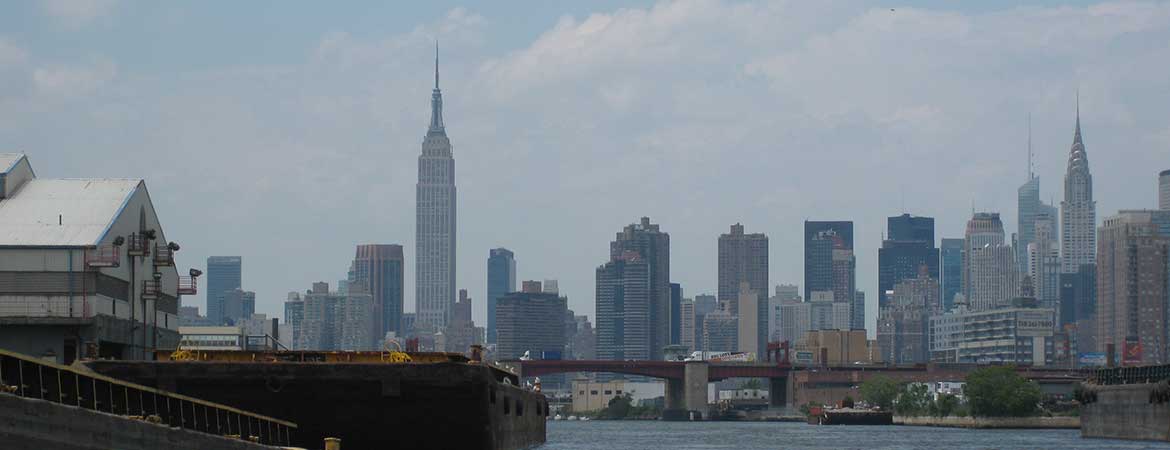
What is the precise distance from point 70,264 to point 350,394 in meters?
17.1

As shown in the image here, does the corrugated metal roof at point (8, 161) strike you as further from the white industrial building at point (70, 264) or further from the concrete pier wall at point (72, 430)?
the concrete pier wall at point (72, 430)

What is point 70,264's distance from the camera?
76.5m

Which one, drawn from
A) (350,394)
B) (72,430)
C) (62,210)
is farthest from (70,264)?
(72,430)

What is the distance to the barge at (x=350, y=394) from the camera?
65438 mm

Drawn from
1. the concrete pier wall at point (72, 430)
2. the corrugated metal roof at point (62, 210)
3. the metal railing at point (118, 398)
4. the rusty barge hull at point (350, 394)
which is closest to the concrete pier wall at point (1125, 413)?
the rusty barge hull at point (350, 394)

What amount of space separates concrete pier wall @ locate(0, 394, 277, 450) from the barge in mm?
17605

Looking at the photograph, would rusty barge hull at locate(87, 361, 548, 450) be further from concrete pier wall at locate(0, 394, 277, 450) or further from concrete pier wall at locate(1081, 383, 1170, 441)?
concrete pier wall at locate(1081, 383, 1170, 441)

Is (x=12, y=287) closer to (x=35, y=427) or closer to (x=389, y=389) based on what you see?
(x=389, y=389)

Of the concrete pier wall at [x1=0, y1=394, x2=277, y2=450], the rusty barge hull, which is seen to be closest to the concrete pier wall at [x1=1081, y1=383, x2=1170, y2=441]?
the rusty barge hull

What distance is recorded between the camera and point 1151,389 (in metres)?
117

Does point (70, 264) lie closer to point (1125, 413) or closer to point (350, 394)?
point (350, 394)

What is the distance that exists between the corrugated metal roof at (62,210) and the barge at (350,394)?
40.4ft

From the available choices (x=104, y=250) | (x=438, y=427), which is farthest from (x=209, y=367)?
(x=104, y=250)

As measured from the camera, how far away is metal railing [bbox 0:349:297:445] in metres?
42.3
